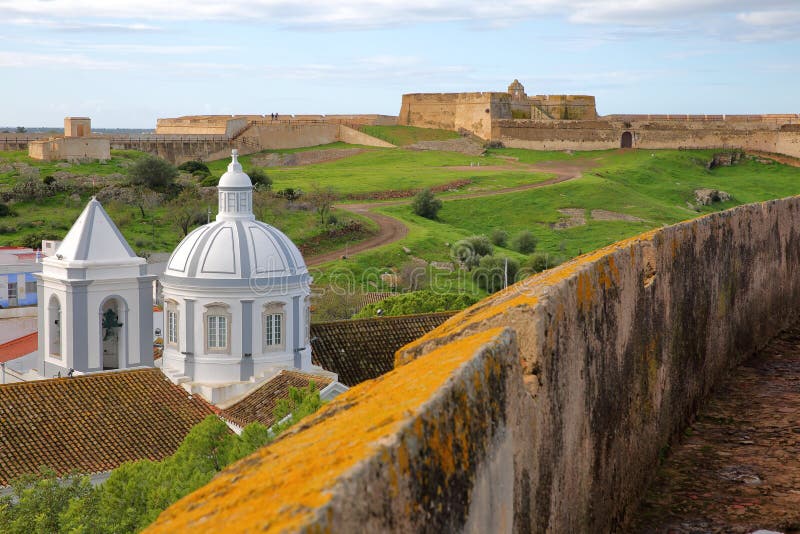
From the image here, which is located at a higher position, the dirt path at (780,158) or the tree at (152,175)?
the dirt path at (780,158)

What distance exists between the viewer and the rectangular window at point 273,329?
21.0 metres

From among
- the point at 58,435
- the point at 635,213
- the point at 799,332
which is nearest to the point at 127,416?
the point at 58,435

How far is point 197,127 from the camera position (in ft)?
224

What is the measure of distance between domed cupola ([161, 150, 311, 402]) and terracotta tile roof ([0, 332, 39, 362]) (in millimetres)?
4077

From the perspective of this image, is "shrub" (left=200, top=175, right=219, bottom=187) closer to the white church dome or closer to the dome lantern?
the dome lantern

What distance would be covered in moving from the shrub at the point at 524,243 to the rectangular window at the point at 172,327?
21068mm

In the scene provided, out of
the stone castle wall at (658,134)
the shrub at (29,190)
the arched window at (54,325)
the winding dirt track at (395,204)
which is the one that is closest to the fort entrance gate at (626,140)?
the stone castle wall at (658,134)

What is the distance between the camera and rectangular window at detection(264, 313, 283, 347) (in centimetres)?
2102

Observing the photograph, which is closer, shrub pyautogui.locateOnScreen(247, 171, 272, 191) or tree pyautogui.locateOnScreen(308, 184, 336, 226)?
tree pyautogui.locateOnScreen(308, 184, 336, 226)

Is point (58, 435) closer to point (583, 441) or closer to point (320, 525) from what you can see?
point (583, 441)

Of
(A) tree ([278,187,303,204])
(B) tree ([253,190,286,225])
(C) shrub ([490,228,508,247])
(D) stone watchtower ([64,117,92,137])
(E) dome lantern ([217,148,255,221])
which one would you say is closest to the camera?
(E) dome lantern ([217,148,255,221])

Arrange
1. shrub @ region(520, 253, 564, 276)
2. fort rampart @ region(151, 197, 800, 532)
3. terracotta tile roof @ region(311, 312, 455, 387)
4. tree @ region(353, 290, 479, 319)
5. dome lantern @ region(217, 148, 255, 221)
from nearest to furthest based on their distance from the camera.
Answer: fort rampart @ region(151, 197, 800, 532)
terracotta tile roof @ region(311, 312, 455, 387)
dome lantern @ region(217, 148, 255, 221)
tree @ region(353, 290, 479, 319)
shrub @ region(520, 253, 564, 276)

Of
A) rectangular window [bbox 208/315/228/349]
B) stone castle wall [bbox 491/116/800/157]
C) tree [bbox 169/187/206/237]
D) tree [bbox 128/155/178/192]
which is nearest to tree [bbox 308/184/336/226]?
tree [bbox 169/187/206/237]

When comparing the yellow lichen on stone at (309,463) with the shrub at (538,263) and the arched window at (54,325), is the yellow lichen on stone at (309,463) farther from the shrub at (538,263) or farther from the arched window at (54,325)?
the shrub at (538,263)
